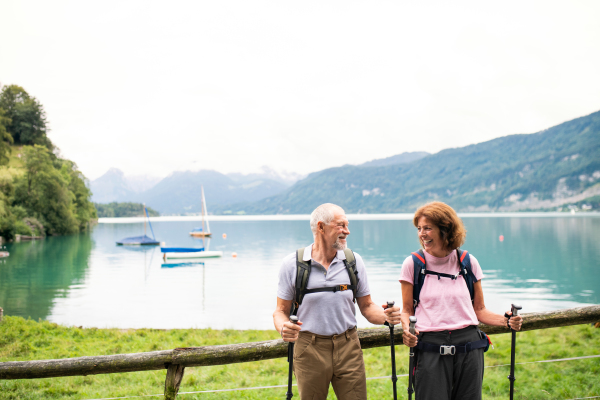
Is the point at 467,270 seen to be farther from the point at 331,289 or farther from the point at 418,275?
the point at 331,289

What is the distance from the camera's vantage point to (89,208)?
99.8 m

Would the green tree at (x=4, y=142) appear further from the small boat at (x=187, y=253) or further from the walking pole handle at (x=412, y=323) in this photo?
the walking pole handle at (x=412, y=323)

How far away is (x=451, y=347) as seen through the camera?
3.30 meters

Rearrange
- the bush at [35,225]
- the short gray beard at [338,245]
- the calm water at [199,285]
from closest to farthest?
Result: 1. the short gray beard at [338,245]
2. the calm water at [199,285]
3. the bush at [35,225]

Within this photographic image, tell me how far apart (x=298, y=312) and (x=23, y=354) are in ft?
30.0

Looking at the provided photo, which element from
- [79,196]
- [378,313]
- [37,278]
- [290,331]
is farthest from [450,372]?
[79,196]

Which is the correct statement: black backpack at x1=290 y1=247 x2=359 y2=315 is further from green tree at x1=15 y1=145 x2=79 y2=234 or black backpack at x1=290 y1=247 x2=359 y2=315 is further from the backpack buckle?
green tree at x1=15 y1=145 x2=79 y2=234

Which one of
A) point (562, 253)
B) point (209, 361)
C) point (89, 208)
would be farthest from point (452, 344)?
point (89, 208)

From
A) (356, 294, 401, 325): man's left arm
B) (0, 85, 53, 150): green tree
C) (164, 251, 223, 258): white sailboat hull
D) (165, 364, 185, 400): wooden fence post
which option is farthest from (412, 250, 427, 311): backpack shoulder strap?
(0, 85, 53, 150): green tree

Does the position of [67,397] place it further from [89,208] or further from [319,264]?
[89,208]

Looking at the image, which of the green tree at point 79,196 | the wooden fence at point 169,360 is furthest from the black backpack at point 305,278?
the green tree at point 79,196

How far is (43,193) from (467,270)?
83018mm

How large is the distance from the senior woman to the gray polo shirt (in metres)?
0.47

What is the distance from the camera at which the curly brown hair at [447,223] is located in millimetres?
3432
